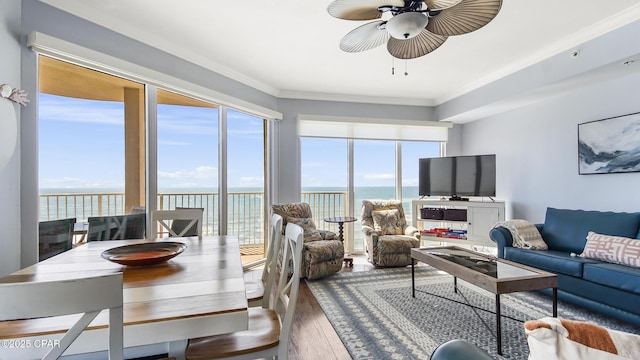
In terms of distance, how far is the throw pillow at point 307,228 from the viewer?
415 cm

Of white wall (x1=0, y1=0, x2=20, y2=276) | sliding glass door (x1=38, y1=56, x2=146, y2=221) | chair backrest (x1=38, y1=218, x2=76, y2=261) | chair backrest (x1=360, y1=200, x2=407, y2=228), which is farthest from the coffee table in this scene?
white wall (x1=0, y1=0, x2=20, y2=276)

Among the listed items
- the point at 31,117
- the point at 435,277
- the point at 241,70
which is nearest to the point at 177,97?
the point at 241,70

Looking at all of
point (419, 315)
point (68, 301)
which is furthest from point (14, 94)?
point (419, 315)

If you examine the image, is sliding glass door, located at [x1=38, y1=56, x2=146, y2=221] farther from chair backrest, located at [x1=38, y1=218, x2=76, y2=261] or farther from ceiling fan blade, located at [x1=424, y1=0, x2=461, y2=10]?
ceiling fan blade, located at [x1=424, y1=0, x2=461, y2=10]

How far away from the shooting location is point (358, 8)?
177cm

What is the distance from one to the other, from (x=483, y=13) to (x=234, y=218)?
13.0 feet

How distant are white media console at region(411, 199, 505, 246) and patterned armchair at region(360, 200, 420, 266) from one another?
0.43 m

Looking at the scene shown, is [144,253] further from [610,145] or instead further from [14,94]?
[610,145]

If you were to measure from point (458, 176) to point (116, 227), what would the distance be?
456 cm

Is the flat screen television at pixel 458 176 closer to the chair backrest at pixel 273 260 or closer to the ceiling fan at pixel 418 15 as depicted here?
the ceiling fan at pixel 418 15

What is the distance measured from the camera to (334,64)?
12.3 feet

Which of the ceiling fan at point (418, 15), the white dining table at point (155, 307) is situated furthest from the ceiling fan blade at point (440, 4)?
the white dining table at point (155, 307)

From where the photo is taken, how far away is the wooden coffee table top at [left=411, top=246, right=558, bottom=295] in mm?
2180

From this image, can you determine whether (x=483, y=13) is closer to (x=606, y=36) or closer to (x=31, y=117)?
(x=606, y=36)
